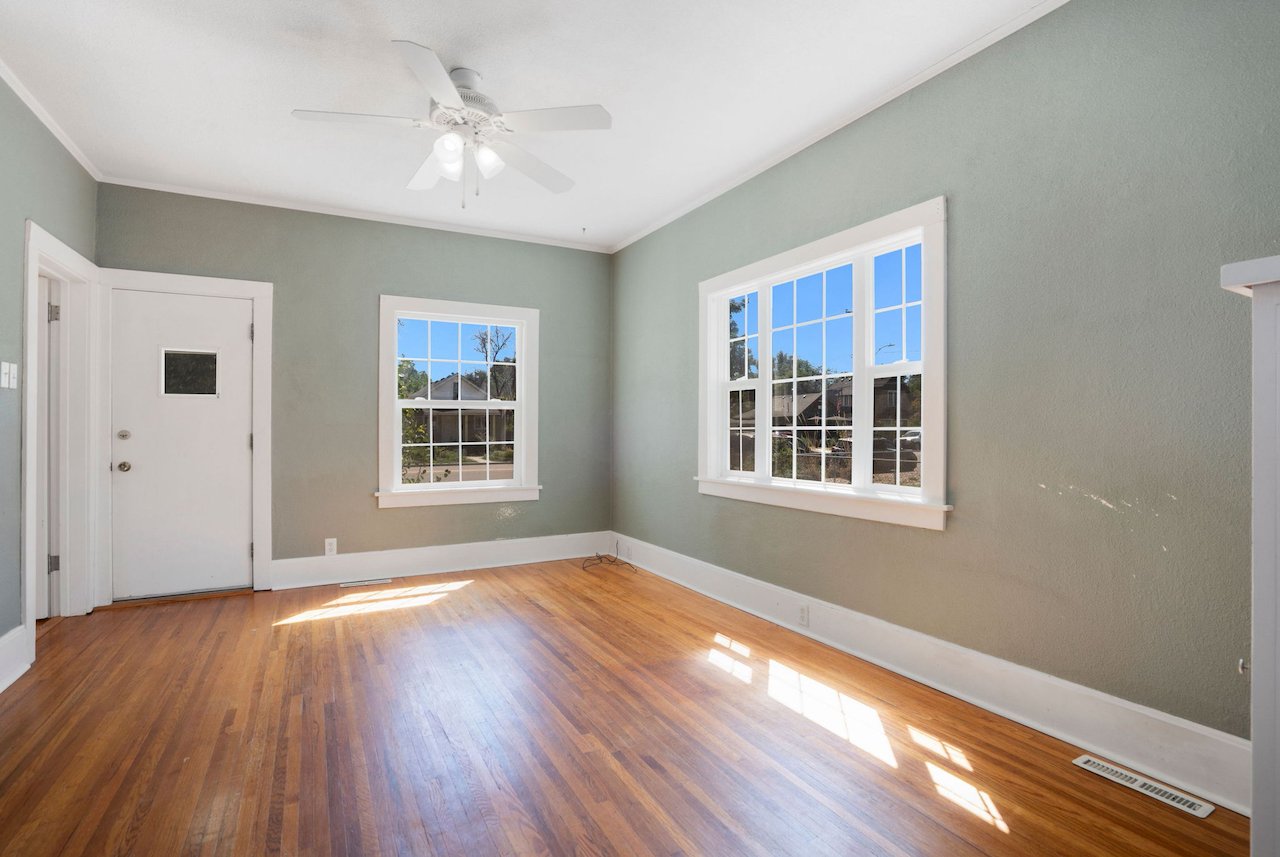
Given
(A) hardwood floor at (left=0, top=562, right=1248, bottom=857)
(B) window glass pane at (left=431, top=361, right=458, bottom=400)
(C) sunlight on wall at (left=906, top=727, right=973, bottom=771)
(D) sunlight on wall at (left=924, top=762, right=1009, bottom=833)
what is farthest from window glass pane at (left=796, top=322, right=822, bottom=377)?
(B) window glass pane at (left=431, top=361, right=458, bottom=400)

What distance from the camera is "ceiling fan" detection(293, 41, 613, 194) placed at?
2596mm

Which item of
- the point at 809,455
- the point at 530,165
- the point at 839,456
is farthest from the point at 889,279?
the point at 530,165

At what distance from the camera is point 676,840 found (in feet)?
6.10

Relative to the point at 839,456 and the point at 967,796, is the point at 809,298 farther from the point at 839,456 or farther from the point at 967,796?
the point at 967,796

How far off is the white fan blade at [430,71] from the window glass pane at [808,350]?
223cm

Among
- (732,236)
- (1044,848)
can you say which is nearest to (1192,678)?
(1044,848)

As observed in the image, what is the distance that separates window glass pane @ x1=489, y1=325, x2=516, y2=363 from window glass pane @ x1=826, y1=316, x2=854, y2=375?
9.81 feet

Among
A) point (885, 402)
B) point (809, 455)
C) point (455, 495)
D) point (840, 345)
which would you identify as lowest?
point (455, 495)

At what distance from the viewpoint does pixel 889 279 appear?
332cm

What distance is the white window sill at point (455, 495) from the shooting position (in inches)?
200

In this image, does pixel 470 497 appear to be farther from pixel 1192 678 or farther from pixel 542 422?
pixel 1192 678

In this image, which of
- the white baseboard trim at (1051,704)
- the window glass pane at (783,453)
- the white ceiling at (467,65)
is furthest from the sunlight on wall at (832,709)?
the white ceiling at (467,65)

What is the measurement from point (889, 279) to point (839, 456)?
0.98 metres

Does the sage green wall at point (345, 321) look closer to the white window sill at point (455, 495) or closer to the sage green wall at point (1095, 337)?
the white window sill at point (455, 495)
